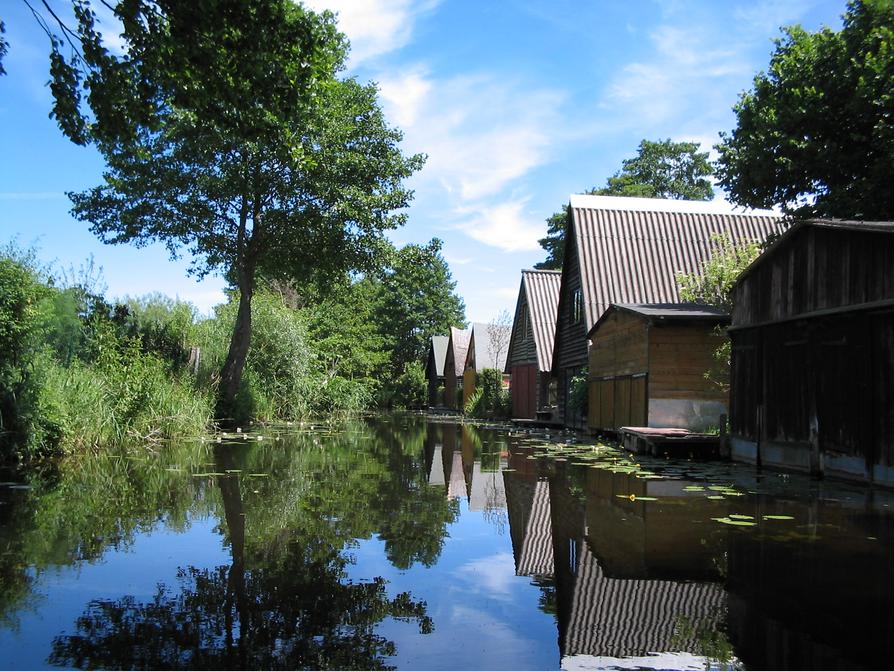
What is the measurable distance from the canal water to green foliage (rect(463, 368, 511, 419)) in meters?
27.5

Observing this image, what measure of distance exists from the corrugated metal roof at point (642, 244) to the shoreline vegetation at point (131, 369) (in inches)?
237

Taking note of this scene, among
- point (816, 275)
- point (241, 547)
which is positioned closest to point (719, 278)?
point (816, 275)

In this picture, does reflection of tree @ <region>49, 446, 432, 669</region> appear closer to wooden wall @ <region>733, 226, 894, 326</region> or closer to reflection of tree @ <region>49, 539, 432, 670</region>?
reflection of tree @ <region>49, 539, 432, 670</region>

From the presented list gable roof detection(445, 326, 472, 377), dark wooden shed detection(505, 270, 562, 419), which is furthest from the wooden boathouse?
gable roof detection(445, 326, 472, 377)

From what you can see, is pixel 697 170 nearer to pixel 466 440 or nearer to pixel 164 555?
pixel 466 440

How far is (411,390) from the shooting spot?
68875 millimetres

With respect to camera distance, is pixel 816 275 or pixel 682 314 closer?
pixel 816 275

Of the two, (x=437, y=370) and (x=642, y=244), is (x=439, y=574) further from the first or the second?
(x=437, y=370)

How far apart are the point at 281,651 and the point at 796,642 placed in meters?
2.94

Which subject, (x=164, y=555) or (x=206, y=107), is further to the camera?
(x=206, y=107)

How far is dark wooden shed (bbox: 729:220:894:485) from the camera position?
11102 mm

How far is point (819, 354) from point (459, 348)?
161 feet

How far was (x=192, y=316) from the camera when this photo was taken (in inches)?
1041

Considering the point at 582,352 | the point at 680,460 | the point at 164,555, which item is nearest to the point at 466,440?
the point at 582,352
